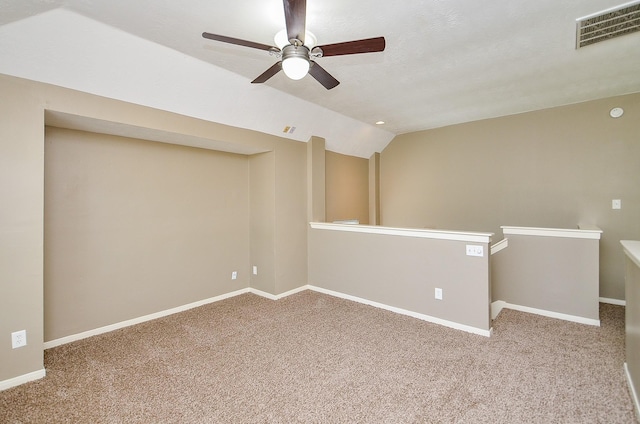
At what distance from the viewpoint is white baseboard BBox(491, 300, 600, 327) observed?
3.05 m

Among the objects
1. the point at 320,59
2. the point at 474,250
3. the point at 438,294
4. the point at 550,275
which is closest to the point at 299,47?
the point at 320,59

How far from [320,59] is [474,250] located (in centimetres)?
236

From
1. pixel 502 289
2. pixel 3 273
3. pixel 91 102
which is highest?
pixel 91 102

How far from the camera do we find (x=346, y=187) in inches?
211

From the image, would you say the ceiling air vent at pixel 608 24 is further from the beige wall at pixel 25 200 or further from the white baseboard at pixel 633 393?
the beige wall at pixel 25 200

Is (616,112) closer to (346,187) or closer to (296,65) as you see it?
(346,187)

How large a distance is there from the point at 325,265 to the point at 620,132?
4166 mm

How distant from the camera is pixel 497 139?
176 inches

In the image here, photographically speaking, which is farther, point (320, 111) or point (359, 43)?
point (320, 111)

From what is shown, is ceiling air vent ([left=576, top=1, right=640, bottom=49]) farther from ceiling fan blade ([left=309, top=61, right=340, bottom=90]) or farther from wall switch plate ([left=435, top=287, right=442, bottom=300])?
wall switch plate ([left=435, top=287, right=442, bottom=300])

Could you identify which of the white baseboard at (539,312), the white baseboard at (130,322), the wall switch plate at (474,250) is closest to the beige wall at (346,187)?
the white baseboard at (130,322)

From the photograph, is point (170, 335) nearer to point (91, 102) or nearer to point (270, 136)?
point (91, 102)

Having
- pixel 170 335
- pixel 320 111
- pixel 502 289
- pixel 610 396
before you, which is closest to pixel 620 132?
pixel 502 289

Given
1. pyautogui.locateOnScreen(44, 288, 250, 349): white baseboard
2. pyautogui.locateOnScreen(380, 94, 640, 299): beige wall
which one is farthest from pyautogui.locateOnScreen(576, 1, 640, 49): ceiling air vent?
pyautogui.locateOnScreen(44, 288, 250, 349): white baseboard
